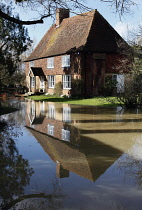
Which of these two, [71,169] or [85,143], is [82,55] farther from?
[71,169]

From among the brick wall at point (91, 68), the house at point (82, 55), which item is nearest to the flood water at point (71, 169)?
the house at point (82, 55)

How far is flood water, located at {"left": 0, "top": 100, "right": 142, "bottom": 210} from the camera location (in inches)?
170

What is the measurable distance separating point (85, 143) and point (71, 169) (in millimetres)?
2674

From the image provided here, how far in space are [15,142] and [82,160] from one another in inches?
119

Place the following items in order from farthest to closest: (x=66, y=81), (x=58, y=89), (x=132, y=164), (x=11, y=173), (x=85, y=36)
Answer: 1. (x=58, y=89)
2. (x=66, y=81)
3. (x=85, y=36)
4. (x=132, y=164)
5. (x=11, y=173)

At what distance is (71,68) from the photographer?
31.6 meters

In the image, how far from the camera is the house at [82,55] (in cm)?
2956

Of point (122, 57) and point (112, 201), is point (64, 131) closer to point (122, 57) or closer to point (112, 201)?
point (112, 201)

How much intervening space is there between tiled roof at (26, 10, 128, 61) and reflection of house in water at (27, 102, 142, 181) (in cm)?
1791

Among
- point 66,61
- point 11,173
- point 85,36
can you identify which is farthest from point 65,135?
point 66,61

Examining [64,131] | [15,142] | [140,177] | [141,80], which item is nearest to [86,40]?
[141,80]

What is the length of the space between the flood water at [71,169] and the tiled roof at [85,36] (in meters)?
20.3

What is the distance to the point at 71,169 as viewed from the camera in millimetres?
5957

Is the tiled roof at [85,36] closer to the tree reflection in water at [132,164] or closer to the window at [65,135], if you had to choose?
the window at [65,135]
